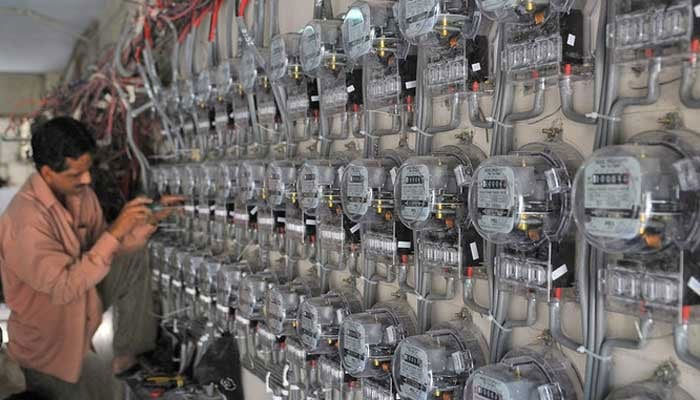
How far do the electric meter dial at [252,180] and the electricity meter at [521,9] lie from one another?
112cm

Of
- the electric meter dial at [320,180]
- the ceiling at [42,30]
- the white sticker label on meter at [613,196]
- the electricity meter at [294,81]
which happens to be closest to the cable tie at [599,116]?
the white sticker label on meter at [613,196]

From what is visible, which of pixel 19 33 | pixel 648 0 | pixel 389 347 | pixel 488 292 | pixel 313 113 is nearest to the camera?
pixel 648 0

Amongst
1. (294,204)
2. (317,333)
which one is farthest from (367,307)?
(294,204)

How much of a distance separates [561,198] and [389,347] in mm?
578

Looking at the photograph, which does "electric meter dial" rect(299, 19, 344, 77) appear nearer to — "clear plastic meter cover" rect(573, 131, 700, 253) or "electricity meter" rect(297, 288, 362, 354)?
"electricity meter" rect(297, 288, 362, 354)

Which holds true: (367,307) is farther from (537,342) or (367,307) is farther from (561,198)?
(561,198)

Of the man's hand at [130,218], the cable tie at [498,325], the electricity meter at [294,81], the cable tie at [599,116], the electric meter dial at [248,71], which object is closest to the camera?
the cable tie at [599,116]

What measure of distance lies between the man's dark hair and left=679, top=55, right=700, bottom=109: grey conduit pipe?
206 cm

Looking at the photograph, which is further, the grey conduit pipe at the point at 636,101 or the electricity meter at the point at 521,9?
the electricity meter at the point at 521,9

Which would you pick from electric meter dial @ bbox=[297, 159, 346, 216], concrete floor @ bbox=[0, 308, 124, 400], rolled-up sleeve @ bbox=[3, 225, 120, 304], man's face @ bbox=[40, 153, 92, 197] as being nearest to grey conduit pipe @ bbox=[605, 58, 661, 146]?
electric meter dial @ bbox=[297, 159, 346, 216]

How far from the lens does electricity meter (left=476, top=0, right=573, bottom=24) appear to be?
3.47ft

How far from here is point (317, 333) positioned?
1.69 m

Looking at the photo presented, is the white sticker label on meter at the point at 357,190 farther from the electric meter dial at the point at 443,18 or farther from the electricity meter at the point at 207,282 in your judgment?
the electricity meter at the point at 207,282

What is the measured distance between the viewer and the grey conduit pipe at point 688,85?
90cm
